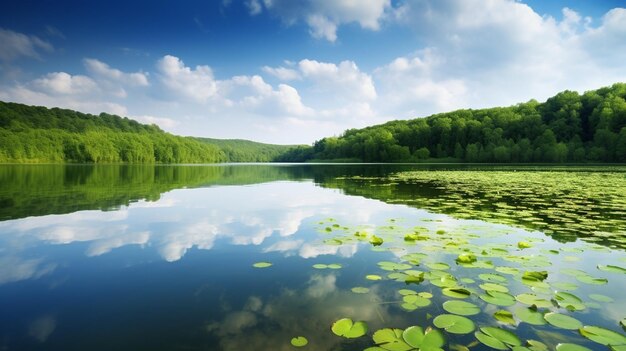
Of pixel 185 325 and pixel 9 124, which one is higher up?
pixel 9 124

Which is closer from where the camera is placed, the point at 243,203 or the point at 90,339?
the point at 90,339

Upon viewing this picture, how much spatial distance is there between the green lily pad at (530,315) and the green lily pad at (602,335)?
282 millimetres

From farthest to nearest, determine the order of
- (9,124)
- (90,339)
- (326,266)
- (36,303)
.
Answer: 1. (9,124)
2. (326,266)
3. (36,303)
4. (90,339)

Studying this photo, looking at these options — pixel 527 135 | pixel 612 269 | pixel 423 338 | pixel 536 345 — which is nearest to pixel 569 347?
pixel 536 345

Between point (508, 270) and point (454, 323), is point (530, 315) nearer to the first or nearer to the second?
point (454, 323)

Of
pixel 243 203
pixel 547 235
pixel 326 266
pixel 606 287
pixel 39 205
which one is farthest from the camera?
pixel 243 203

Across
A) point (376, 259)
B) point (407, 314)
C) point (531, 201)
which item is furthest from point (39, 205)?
point (531, 201)

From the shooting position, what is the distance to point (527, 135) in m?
77.2

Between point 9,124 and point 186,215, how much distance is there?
456 ft

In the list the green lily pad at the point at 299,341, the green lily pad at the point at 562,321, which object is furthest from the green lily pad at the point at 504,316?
the green lily pad at the point at 299,341

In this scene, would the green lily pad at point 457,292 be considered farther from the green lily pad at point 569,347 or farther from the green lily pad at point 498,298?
the green lily pad at point 569,347

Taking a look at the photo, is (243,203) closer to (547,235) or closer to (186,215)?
(186,215)

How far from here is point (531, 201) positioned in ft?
35.1

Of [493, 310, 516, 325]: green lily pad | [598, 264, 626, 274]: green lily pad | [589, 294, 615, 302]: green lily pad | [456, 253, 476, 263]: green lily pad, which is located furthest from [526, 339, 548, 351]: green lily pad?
[598, 264, 626, 274]: green lily pad
